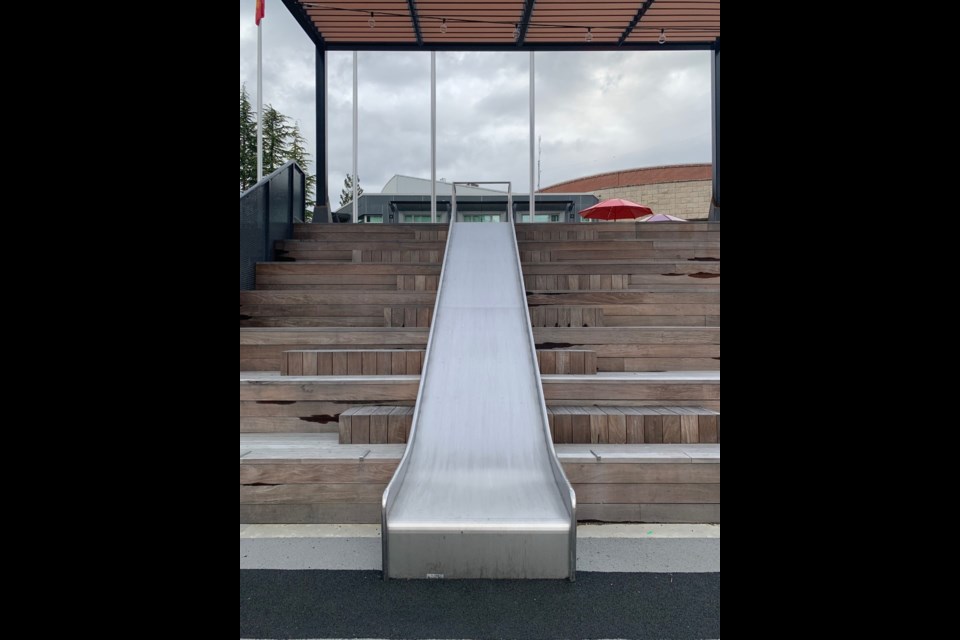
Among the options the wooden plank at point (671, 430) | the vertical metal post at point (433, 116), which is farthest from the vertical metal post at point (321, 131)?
the wooden plank at point (671, 430)

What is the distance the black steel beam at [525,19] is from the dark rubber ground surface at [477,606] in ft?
24.1

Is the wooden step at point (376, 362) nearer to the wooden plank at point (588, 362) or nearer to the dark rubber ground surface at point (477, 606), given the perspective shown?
the wooden plank at point (588, 362)

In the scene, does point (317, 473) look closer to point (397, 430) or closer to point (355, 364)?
point (397, 430)

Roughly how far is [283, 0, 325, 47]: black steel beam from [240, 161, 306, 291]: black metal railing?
216cm

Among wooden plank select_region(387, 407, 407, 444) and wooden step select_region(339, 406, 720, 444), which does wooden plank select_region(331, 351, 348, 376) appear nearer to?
wooden step select_region(339, 406, 720, 444)

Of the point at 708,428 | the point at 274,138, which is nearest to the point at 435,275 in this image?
the point at 708,428

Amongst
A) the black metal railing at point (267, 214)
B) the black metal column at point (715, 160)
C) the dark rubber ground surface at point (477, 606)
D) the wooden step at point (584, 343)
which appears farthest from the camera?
the black metal column at point (715, 160)

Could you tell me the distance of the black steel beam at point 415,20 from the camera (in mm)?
7289

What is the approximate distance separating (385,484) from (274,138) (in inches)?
1115

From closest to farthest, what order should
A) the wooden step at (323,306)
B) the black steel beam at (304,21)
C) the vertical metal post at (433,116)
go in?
1. the wooden step at (323,306)
2. the black steel beam at (304,21)
3. the vertical metal post at (433,116)

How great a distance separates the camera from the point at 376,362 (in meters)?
3.75
